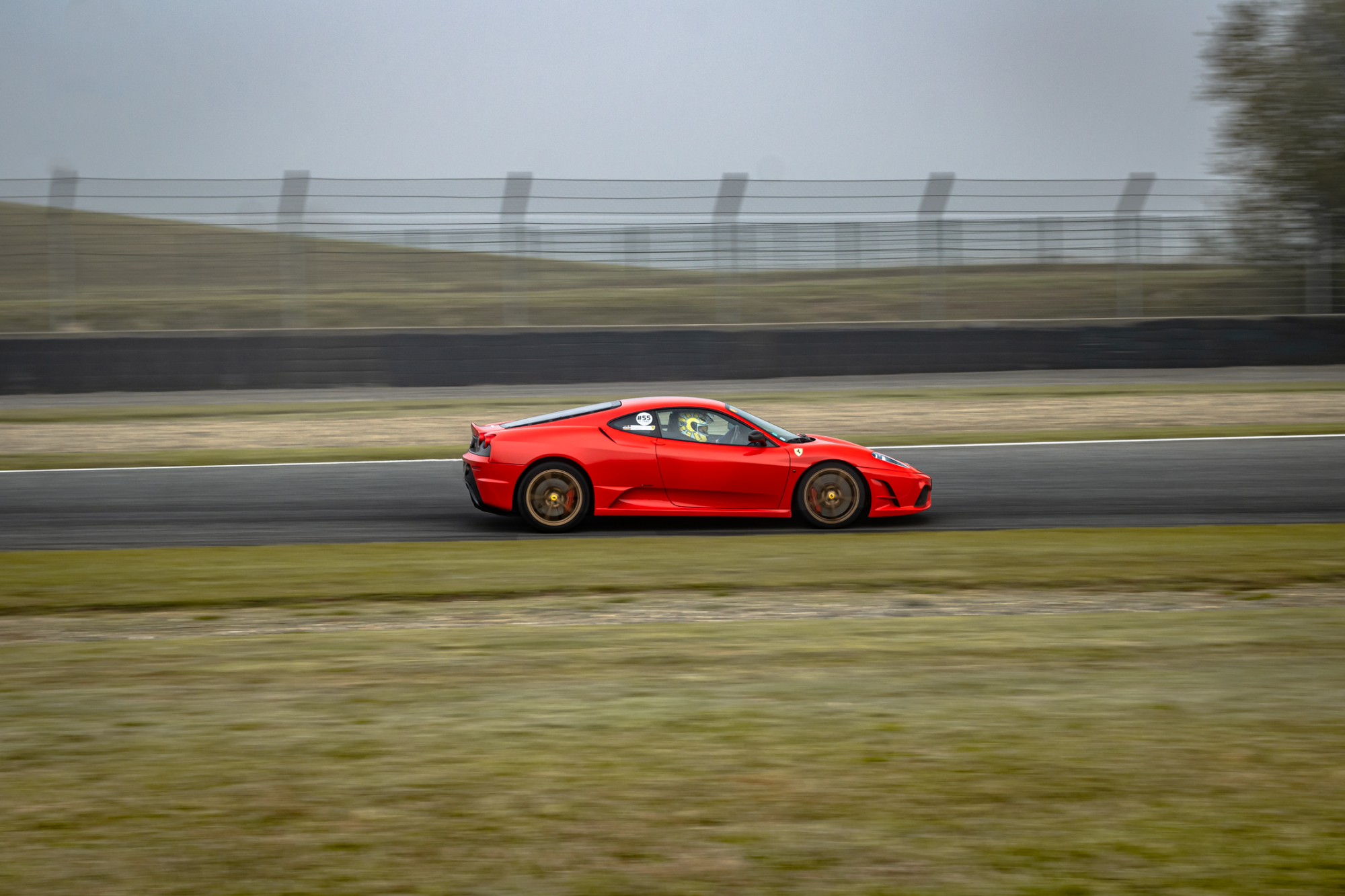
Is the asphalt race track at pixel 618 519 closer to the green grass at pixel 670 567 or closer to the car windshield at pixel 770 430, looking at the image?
the green grass at pixel 670 567

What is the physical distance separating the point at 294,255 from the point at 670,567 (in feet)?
46.6

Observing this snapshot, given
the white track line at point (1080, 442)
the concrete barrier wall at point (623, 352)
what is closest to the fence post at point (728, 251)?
the concrete barrier wall at point (623, 352)

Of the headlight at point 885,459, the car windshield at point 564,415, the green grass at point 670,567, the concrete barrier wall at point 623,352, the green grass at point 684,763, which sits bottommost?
the green grass at point 684,763

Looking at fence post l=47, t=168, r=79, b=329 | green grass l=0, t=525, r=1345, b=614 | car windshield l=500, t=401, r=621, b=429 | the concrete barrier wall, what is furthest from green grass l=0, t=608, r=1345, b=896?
fence post l=47, t=168, r=79, b=329

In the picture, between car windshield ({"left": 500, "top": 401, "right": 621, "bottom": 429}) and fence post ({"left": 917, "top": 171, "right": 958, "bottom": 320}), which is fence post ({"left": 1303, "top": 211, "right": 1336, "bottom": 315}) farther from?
car windshield ({"left": 500, "top": 401, "right": 621, "bottom": 429})

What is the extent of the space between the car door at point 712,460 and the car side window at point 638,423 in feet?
0.22

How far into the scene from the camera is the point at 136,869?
10.7 ft

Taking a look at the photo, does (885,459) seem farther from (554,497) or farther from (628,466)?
(554,497)

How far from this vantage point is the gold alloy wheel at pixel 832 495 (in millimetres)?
9312

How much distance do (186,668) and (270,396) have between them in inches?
535

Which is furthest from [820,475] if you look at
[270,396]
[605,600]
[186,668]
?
[270,396]

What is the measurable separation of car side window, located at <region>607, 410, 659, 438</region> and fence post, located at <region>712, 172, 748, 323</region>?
39.3 feet

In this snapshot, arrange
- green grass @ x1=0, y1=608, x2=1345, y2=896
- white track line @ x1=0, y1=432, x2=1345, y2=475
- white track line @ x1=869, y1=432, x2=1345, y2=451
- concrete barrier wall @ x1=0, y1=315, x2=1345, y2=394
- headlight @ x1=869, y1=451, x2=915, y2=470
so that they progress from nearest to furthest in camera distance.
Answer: green grass @ x1=0, y1=608, x2=1345, y2=896 < headlight @ x1=869, y1=451, x2=915, y2=470 < white track line @ x1=0, y1=432, x2=1345, y2=475 < white track line @ x1=869, y1=432, x2=1345, y2=451 < concrete barrier wall @ x1=0, y1=315, x2=1345, y2=394

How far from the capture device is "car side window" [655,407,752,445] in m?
9.19
